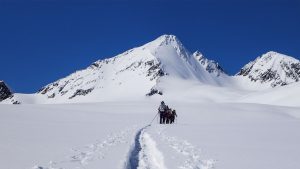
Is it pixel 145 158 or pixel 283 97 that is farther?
pixel 283 97

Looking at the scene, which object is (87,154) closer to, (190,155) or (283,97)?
(190,155)

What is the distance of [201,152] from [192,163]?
2.36 m

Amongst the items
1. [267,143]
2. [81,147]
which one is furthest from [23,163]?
[267,143]

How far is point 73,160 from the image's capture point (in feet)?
37.8

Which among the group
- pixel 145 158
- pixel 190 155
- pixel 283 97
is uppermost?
pixel 283 97

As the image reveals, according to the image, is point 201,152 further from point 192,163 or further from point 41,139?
point 41,139

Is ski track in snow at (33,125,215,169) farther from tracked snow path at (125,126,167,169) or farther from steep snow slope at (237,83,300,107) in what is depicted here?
steep snow slope at (237,83,300,107)

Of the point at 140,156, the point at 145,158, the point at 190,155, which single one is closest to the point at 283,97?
the point at 190,155

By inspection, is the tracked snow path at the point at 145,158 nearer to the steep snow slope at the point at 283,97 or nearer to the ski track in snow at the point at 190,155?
the ski track in snow at the point at 190,155

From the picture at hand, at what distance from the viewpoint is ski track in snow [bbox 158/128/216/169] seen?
11573 mm

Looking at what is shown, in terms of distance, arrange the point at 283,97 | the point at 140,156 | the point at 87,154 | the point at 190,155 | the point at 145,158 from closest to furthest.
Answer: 1. the point at 87,154
2. the point at 145,158
3. the point at 140,156
4. the point at 190,155
5. the point at 283,97

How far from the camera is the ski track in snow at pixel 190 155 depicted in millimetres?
11573

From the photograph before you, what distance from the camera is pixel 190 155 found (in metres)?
13.5

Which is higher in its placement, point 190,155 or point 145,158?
point 190,155
